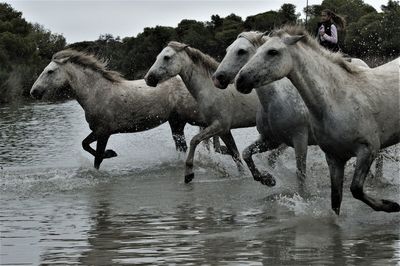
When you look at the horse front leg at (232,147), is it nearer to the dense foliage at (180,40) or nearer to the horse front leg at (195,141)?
the horse front leg at (195,141)

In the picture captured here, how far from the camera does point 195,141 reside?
13523 mm

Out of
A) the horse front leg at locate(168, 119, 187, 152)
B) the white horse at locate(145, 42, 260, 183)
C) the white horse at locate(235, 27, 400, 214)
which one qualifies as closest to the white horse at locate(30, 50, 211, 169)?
the horse front leg at locate(168, 119, 187, 152)

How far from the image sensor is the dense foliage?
45.3 metres

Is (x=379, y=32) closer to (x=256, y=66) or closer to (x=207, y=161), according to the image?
(x=207, y=161)

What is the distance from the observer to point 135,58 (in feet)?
167

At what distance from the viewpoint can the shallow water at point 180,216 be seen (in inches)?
307

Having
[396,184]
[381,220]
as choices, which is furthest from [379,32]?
[381,220]

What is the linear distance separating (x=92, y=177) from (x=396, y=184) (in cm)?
480

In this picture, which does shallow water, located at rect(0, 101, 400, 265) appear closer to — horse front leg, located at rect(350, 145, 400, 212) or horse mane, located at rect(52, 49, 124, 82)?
horse front leg, located at rect(350, 145, 400, 212)

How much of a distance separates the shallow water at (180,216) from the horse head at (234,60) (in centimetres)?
148

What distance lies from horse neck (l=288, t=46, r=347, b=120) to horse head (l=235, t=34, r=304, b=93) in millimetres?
109

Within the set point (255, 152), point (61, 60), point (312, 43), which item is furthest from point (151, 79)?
point (312, 43)

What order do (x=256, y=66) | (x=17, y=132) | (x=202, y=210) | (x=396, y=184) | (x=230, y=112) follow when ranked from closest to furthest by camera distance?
(x=256, y=66) → (x=202, y=210) → (x=396, y=184) → (x=230, y=112) → (x=17, y=132)

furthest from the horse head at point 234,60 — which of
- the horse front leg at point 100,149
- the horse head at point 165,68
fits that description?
the horse front leg at point 100,149
